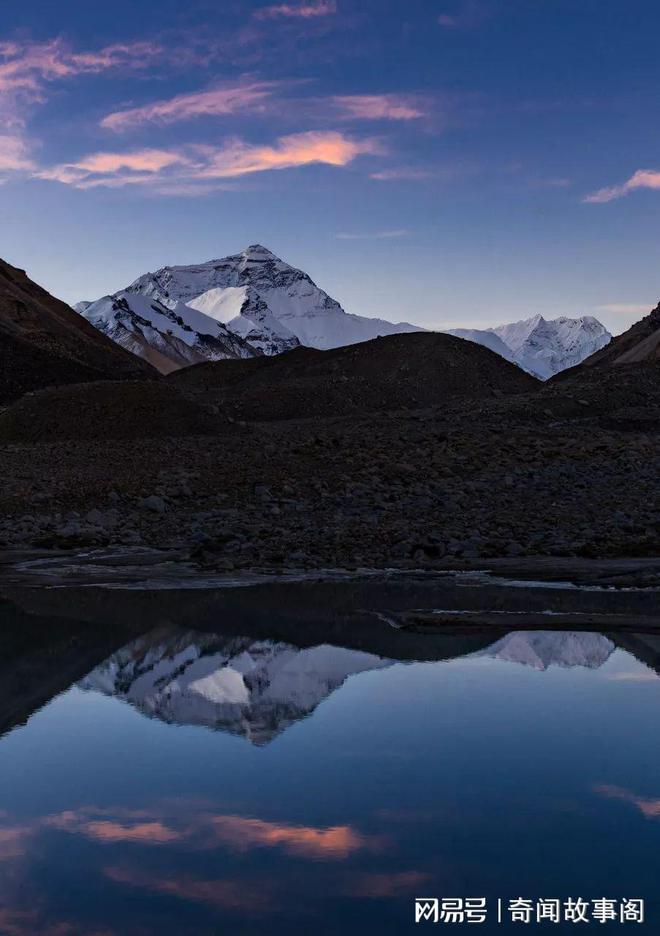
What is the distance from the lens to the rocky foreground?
76.9ft

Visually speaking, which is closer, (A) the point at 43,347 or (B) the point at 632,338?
(B) the point at 632,338

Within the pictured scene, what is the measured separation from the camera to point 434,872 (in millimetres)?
6891

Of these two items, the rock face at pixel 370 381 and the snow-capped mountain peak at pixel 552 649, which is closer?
the snow-capped mountain peak at pixel 552 649

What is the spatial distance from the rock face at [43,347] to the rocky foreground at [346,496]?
5815 cm

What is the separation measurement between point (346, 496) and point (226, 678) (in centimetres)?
1569

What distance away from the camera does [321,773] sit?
9039 millimetres

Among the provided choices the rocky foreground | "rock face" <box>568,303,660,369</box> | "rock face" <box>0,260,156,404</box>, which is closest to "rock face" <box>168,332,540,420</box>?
"rock face" <box>0,260,156,404</box>

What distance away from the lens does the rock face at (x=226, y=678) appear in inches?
437

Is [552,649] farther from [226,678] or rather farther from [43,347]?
[43,347]

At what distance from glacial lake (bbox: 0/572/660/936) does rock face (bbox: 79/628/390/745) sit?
0.05m

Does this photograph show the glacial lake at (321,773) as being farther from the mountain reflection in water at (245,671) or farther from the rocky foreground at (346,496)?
the rocky foreground at (346,496)

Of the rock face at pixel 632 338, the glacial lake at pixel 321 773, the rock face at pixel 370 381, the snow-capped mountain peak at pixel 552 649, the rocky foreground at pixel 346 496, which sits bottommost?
the glacial lake at pixel 321 773

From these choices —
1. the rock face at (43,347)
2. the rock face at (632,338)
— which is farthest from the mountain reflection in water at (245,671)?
the rock face at (632,338)

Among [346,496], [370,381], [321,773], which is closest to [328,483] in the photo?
[346,496]
